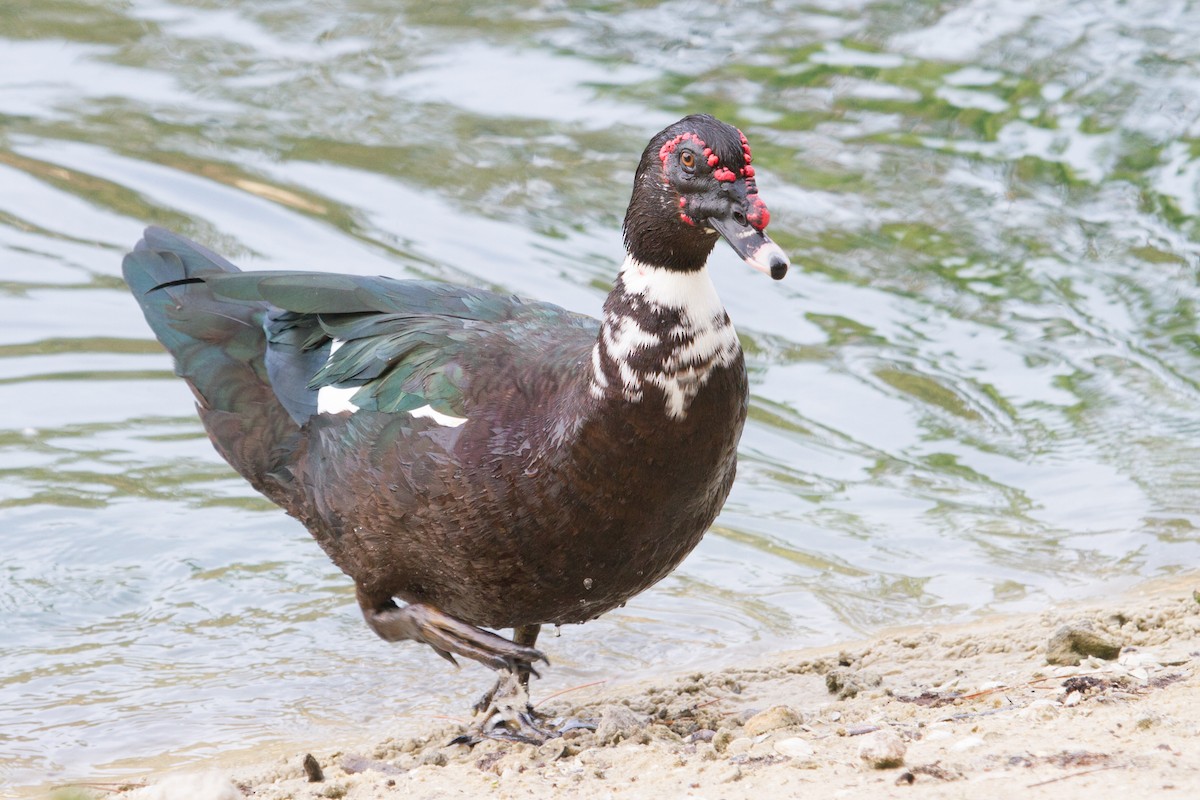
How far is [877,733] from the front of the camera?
3949 mm

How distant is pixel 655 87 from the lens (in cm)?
1075

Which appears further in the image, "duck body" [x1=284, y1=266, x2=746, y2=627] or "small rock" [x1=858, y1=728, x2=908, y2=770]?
"duck body" [x1=284, y1=266, x2=746, y2=627]

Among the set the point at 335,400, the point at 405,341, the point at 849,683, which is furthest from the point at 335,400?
the point at 849,683

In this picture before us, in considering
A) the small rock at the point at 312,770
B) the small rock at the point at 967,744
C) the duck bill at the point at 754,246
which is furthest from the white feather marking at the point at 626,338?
the small rock at the point at 312,770

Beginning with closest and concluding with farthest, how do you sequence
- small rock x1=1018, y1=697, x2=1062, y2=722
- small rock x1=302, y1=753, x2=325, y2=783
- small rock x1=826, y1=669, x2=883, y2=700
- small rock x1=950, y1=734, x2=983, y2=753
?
small rock x1=950, y1=734, x2=983, y2=753, small rock x1=1018, y1=697, x2=1062, y2=722, small rock x1=302, y1=753, x2=325, y2=783, small rock x1=826, y1=669, x2=883, y2=700

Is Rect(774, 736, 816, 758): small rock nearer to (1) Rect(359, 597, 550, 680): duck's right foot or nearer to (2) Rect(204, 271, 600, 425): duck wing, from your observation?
(1) Rect(359, 597, 550, 680): duck's right foot

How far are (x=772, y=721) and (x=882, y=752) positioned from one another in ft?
2.55

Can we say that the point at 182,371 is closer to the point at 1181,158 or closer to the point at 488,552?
the point at 488,552

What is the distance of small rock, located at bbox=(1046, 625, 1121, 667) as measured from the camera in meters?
4.74

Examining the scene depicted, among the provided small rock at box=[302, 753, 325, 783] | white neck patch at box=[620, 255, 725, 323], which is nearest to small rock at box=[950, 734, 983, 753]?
white neck patch at box=[620, 255, 725, 323]

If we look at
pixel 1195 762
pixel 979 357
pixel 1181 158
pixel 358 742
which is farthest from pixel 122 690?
pixel 1181 158

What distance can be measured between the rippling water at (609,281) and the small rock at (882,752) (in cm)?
228

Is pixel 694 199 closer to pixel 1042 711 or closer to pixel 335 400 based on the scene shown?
pixel 335 400

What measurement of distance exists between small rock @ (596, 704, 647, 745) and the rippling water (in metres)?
1.10
